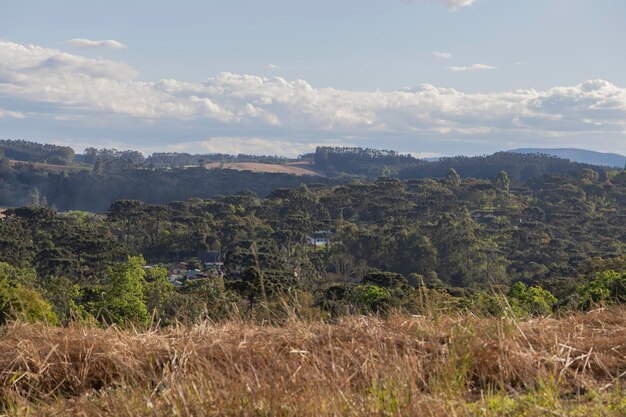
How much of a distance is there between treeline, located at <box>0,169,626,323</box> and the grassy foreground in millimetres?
16132

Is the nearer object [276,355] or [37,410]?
[37,410]

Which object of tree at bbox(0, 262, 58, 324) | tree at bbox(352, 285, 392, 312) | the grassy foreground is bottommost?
tree at bbox(352, 285, 392, 312)

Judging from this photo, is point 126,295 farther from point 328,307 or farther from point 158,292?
point 328,307

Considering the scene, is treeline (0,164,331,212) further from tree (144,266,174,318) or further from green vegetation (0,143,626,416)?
tree (144,266,174,318)

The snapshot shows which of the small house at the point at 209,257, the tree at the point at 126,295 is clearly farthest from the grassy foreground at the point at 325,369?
the small house at the point at 209,257

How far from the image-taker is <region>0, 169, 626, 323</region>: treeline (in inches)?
1281

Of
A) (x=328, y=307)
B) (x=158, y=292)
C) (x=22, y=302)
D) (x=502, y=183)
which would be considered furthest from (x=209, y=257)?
(x=502, y=183)

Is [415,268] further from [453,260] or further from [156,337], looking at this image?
[156,337]

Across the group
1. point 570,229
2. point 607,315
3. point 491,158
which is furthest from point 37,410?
point 491,158

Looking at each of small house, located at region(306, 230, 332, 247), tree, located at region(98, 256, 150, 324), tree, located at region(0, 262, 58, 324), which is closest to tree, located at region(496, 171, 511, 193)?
small house, located at region(306, 230, 332, 247)

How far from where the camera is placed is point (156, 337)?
4770mm

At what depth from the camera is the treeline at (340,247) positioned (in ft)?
107

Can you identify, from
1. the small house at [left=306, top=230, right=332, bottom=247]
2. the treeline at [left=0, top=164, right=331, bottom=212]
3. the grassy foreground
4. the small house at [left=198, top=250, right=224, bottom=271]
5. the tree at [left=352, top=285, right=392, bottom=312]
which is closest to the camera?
the grassy foreground

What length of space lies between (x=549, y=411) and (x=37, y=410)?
268cm
